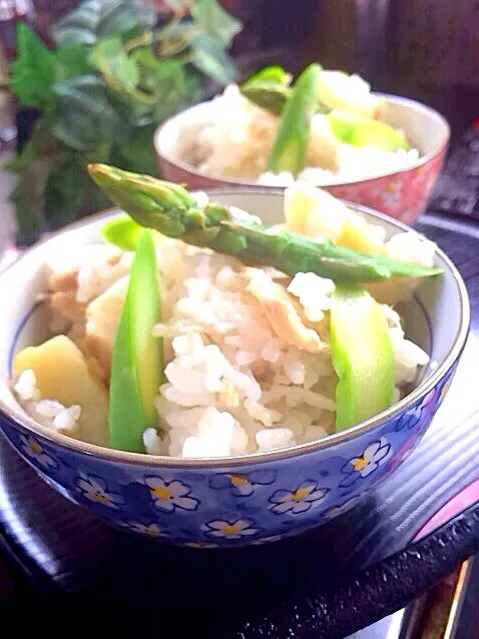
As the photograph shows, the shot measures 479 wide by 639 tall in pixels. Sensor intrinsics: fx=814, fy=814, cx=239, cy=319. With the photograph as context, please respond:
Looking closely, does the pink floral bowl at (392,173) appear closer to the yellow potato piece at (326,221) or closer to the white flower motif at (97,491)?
the yellow potato piece at (326,221)

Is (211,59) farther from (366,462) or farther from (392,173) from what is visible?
(366,462)

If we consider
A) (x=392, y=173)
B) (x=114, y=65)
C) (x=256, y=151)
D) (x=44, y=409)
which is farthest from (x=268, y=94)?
(x=44, y=409)

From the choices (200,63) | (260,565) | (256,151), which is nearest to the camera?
(260,565)

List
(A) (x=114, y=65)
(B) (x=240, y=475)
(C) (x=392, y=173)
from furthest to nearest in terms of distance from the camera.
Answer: (A) (x=114, y=65)
(C) (x=392, y=173)
(B) (x=240, y=475)

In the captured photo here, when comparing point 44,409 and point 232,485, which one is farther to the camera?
point 44,409

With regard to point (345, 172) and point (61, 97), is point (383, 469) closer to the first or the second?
point (345, 172)

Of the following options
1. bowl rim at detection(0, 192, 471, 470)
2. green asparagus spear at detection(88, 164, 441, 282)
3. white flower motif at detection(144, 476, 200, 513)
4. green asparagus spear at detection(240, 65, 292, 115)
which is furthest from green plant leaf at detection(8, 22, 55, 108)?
white flower motif at detection(144, 476, 200, 513)
